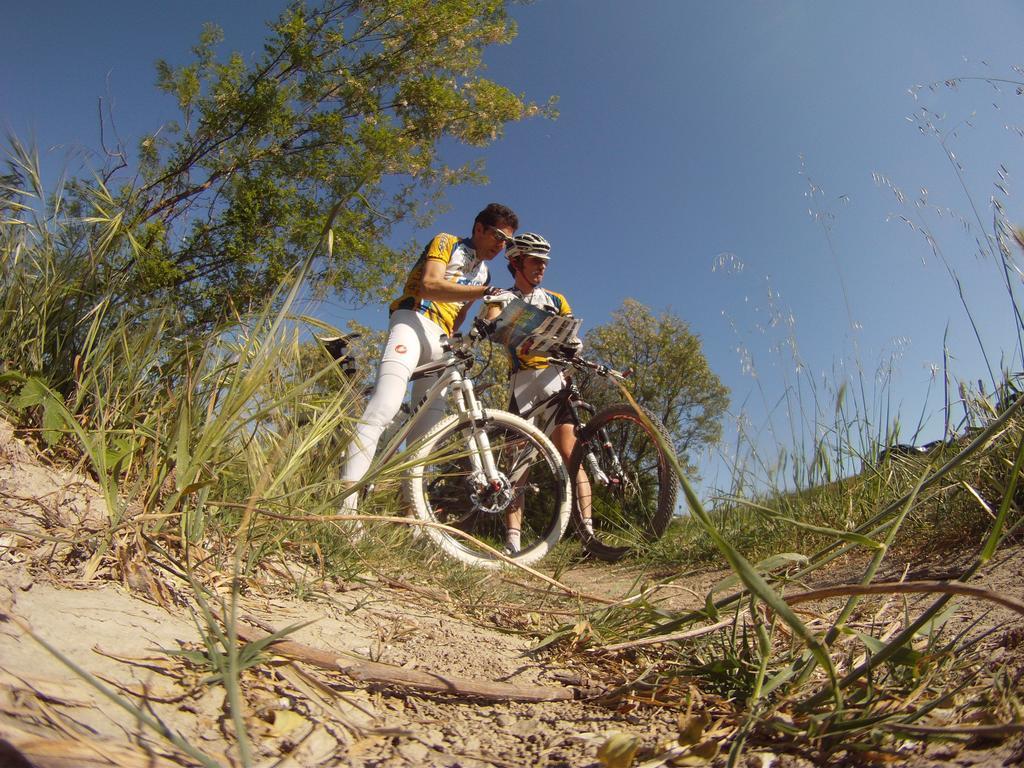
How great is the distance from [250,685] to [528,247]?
3.41m

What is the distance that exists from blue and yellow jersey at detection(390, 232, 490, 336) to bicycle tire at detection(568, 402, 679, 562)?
121 centimetres

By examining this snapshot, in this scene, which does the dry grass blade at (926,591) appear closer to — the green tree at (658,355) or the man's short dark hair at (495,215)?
the man's short dark hair at (495,215)

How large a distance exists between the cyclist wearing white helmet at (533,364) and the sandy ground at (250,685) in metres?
2.61

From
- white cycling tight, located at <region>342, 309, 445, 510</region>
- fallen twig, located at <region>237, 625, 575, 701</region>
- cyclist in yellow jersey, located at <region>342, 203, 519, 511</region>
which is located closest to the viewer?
fallen twig, located at <region>237, 625, 575, 701</region>

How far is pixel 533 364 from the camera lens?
3.90m

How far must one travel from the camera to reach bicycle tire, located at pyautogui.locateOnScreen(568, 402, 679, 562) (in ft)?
11.1

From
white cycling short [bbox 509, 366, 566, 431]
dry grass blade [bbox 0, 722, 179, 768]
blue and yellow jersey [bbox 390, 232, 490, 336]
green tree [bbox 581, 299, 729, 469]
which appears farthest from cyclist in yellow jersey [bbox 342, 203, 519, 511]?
green tree [bbox 581, 299, 729, 469]

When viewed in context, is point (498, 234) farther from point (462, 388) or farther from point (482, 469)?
point (482, 469)

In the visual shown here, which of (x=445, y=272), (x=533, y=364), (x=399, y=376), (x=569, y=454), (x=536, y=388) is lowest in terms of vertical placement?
(x=569, y=454)

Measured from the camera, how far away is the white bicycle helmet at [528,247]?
12.5 feet

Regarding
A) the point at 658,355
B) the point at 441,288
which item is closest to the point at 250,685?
the point at 441,288

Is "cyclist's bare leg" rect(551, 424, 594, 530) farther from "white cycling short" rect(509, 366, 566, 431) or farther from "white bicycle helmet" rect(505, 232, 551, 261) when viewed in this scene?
"white bicycle helmet" rect(505, 232, 551, 261)

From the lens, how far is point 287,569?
1274 millimetres

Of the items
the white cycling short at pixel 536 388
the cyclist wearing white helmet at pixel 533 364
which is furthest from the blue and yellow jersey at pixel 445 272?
the white cycling short at pixel 536 388
